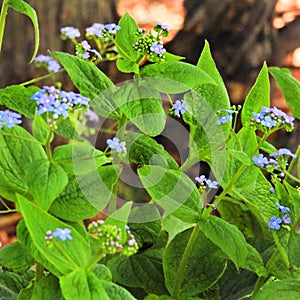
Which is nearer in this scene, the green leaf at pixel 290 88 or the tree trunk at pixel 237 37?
the green leaf at pixel 290 88

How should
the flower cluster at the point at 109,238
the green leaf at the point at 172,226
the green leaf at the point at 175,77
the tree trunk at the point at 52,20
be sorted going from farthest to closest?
the tree trunk at the point at 52,20 < the green leaf at the point at 172,226 < the green leaf at the point at 175,77 < the flower cluster at the point at 109,238

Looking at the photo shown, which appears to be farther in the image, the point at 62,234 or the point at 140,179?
the point at 140,179

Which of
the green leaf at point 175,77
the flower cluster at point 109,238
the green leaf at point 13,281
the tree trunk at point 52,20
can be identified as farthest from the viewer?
the tree trunk at point 52,20

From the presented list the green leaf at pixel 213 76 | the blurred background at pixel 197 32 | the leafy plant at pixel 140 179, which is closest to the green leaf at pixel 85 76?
the leafy plant at pixel 140 179

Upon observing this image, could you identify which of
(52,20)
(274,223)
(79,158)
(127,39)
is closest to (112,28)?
(127,39)

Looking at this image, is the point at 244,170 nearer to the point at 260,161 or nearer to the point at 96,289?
the point at 260,161

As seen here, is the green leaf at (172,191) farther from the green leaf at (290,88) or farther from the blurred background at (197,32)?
the blurred background at (197,32)

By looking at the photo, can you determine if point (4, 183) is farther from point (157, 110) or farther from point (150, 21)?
point (150, 21)
